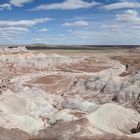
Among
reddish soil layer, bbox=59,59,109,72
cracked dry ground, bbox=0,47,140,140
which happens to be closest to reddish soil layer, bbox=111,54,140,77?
reddish soil layer, bbox=59,59,109,72

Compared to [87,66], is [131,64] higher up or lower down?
higher up

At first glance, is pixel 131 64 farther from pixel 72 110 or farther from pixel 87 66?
pixel 72 110

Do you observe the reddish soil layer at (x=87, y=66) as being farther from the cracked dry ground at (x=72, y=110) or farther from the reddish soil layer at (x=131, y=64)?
the cracked dry ground at (x=72, y=110)

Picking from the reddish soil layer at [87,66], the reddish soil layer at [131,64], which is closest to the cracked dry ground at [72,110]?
the reddish soil layer at [131,64]

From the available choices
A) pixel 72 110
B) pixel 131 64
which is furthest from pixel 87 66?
pixel 72 110

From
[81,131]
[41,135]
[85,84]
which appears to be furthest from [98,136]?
[85,84]

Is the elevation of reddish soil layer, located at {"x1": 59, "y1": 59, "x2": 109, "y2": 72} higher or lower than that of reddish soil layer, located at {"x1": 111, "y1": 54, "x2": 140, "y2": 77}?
lower

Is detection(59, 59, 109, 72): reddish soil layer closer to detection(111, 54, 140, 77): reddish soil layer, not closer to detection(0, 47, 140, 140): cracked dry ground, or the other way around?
detection(111, 54, 140, 77): reddish soil layer

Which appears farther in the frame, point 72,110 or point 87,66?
point 87,66

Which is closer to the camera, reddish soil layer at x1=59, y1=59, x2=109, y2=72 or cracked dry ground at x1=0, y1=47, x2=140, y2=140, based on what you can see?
cracked dry ground at x1=0, y1=47, x2=140, y2=140

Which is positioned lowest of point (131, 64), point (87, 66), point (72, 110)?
point (87, 66)

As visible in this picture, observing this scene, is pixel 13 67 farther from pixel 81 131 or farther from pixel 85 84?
pixel 81 131
